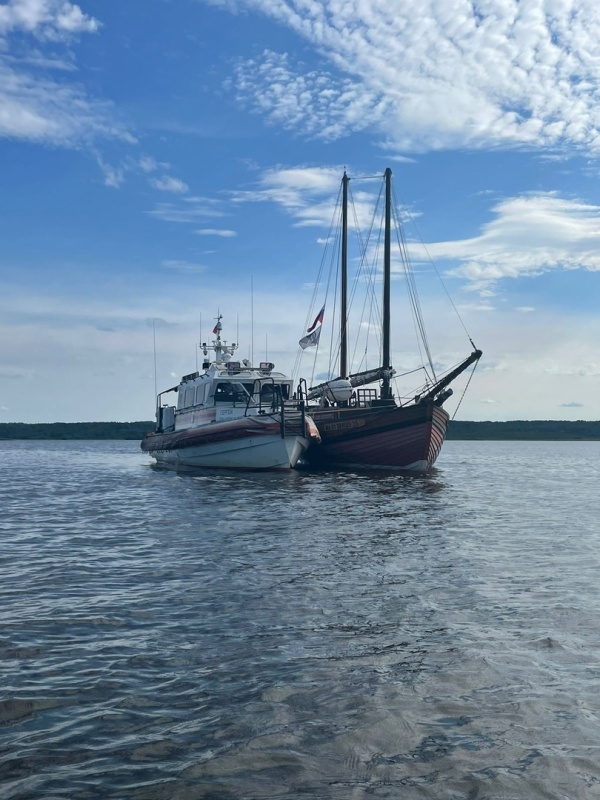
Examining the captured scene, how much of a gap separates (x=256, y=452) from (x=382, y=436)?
22.8 ft

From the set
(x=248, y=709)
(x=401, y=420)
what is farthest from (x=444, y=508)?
(x=248, y=709)

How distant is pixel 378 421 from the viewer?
35219 mm

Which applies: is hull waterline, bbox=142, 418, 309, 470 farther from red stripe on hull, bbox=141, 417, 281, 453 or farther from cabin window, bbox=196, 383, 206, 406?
cabin window, bbox=196, 383, 206, 406

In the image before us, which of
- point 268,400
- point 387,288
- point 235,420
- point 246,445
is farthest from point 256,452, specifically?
point 387,288

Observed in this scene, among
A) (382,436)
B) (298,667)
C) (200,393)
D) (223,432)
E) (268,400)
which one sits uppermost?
(200,393)

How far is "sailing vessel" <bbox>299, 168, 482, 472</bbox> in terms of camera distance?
3503 centimetres

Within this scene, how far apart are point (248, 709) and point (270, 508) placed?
14472 millimetres

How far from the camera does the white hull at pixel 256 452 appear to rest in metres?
31.5

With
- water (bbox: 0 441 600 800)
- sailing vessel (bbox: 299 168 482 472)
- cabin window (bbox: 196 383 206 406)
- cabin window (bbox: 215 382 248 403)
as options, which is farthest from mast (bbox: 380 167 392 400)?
water (bbox: 0 441 600 800)

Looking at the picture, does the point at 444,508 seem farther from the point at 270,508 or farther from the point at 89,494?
the point at 89,494

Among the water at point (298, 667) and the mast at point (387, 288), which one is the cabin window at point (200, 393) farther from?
the water at point (298, 667)

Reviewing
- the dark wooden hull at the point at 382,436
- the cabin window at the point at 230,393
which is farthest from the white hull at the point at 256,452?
the dark wooden hull at the point at 382,436

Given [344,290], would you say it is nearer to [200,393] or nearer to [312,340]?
[312,340]

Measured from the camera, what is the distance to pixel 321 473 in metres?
35.3
